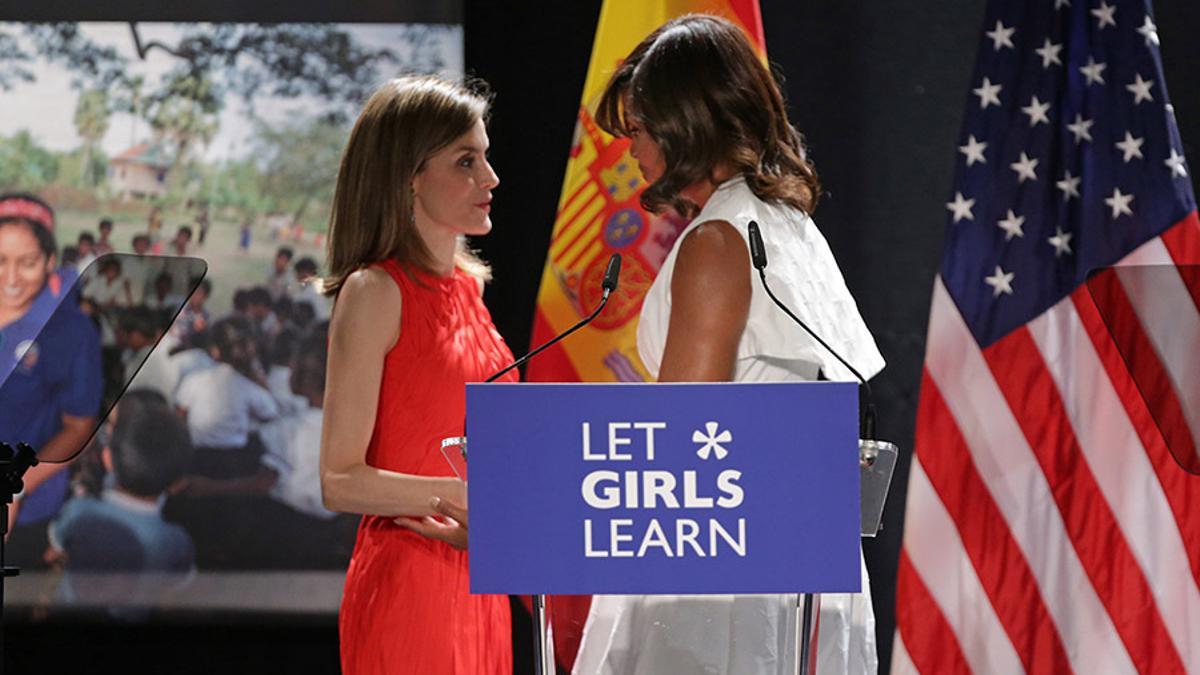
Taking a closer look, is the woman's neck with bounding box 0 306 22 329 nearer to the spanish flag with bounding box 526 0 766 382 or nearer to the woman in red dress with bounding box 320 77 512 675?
the spanish flag with bounding box 526 0 766 382

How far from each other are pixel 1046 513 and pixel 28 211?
10.3 feet

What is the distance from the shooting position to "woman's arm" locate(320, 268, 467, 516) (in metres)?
2.22

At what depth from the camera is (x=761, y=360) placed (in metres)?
1.71

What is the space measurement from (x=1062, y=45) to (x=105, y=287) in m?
2.55

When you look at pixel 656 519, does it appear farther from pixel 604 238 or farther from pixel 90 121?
pixel 90 121

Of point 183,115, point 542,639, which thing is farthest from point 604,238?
point 542,639

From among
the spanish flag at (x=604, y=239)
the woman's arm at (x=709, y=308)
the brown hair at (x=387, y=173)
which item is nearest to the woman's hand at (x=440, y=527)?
the brown hair at (x=387, y=173)

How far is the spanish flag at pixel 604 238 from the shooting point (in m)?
3.55

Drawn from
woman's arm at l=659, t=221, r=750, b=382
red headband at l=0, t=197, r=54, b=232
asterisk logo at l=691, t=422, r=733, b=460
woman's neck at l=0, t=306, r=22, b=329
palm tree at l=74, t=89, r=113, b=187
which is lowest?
asterisk logo at l=691, t=422, r=733, b=460

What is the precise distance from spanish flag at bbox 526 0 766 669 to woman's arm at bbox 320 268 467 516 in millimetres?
1287

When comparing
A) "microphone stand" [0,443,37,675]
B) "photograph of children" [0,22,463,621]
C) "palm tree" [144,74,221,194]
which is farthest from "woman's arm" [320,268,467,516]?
"palm tree" [144,74,221,194]

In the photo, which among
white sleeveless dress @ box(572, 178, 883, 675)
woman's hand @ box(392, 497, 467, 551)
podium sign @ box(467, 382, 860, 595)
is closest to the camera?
podium sign @ box(467, 382, 860, 595)

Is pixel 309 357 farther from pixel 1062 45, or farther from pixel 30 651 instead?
pixel 1062 45

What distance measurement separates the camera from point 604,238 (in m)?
3.56
